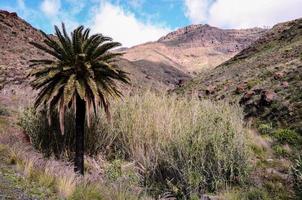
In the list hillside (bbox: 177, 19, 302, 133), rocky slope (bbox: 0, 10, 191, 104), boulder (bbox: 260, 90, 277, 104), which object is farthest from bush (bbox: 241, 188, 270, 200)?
rocky slope (bbox: 0, 10, 191, 104)

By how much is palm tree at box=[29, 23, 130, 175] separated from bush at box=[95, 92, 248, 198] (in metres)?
2.03

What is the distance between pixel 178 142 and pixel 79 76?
4.77 meters

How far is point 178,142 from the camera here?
15.9 m

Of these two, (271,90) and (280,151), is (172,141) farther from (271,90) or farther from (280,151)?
(271,90)

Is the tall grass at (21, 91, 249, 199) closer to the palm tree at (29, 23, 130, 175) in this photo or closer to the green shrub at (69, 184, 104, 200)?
the palm tree at (29, 23, 130, 175)

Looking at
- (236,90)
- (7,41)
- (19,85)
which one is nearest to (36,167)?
(236,90)

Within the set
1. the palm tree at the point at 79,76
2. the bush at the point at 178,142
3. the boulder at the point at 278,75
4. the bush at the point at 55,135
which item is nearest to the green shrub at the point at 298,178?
the bush at the point at 178,142

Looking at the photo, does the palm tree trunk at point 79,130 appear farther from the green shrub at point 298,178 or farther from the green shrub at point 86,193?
the green shrub at point 298,178

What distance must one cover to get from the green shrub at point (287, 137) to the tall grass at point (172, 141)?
432 cm

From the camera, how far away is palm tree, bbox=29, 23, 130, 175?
16922 millimetres

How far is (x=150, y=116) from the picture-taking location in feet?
62.7

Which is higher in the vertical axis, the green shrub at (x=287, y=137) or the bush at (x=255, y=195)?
the green shrub at (x=287, y=137)

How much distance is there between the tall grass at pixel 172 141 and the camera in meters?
15.1

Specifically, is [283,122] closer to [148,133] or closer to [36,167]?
[148,133]
